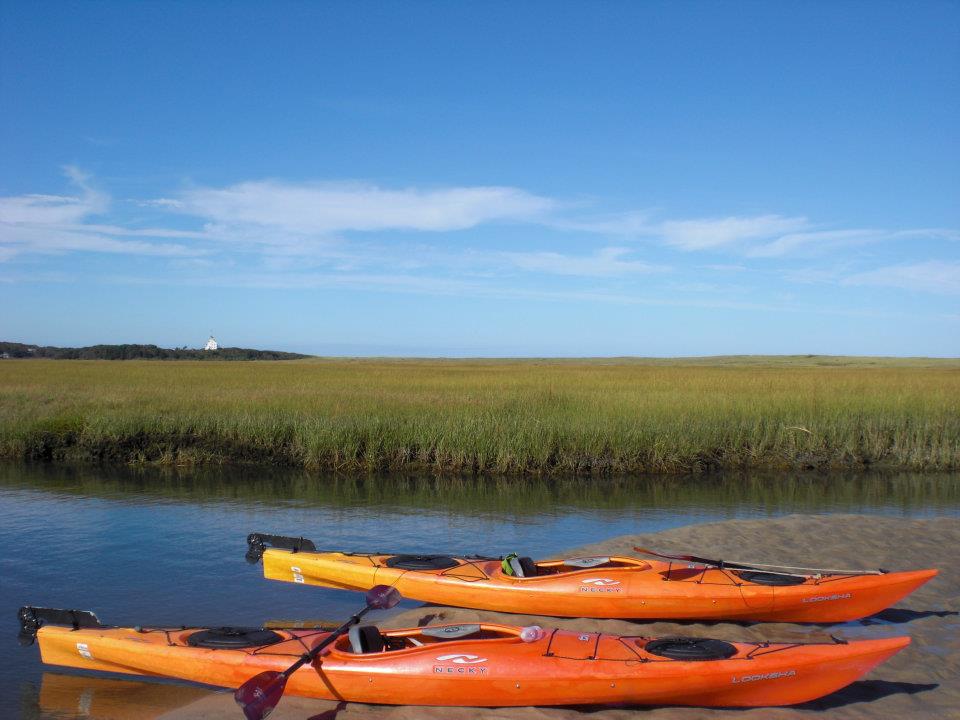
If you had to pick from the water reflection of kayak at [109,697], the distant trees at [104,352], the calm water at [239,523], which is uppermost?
the distant trees at [104,352]

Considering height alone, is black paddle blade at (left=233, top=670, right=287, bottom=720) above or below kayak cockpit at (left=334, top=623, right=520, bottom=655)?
below

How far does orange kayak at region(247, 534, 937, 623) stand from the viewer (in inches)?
290

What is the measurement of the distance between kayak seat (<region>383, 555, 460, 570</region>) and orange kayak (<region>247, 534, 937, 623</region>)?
0.01 meters

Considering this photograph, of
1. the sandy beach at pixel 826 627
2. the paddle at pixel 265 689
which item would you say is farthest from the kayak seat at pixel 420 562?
the paddle at pixel 265 689

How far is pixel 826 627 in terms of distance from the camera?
7.70 meters

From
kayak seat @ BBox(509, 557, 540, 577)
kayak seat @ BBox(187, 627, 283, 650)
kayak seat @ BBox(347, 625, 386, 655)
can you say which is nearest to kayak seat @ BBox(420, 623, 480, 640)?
kayak seat @ BBox(347, 625, 386, 655)

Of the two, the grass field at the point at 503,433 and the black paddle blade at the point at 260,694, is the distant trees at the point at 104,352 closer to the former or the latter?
the grass field at the point at 503,433

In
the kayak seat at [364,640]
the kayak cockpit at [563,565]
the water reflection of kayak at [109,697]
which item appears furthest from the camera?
the kayak cockpit at [563,565]

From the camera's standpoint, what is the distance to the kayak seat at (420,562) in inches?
322

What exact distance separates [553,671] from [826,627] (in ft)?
11.5

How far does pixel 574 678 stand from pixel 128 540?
8.23 meters

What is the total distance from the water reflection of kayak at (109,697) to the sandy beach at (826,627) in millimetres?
263

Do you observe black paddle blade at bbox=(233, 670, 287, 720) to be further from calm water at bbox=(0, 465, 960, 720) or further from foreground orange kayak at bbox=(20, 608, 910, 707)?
calm water at bbox=(0, 465, 960, 720)

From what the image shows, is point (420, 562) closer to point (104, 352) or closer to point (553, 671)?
point (553, 671)
